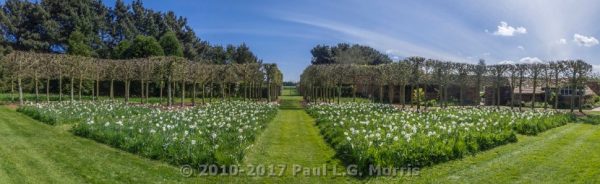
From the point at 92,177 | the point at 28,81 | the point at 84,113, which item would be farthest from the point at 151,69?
the point at 92,177

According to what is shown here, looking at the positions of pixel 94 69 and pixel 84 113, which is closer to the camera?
pixel 84 113

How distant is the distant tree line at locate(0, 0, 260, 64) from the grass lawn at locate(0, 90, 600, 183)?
1544 inches

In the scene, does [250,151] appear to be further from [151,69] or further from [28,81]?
[28,81]

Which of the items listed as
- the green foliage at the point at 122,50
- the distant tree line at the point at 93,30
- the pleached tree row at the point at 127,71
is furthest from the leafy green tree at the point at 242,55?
the pleached tree row at the point at 127,71

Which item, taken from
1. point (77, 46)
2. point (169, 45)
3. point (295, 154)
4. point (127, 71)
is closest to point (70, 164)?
point (295, 154)

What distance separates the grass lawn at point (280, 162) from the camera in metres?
8.12

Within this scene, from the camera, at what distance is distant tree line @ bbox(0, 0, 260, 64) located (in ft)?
164

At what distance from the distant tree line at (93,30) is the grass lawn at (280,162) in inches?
1544

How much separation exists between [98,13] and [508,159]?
62.8 metres

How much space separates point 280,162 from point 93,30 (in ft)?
187

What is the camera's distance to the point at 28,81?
44.5 metres

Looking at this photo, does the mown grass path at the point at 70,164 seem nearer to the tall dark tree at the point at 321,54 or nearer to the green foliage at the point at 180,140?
the green foliage at the point at 180,140

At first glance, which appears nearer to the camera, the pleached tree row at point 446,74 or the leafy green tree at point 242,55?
the pleached tree row at point 446,74

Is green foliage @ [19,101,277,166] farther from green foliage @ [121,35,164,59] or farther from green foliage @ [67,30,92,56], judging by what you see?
green foliage @ [67,30,92,56]
